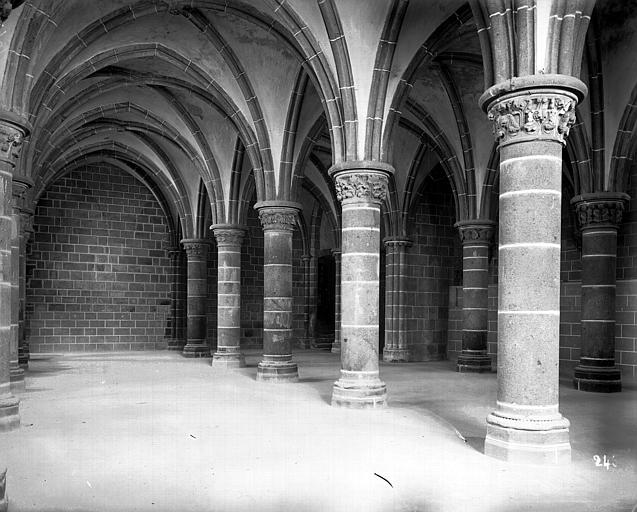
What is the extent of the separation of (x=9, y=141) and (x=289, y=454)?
4225 millimetres

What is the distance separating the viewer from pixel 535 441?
555 cm

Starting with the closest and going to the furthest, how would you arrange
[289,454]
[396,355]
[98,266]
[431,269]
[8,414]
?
[289,454] < [8,414] < [396,355] < [431,269] < [98,266]

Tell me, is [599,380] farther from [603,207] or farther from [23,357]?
[23,357]

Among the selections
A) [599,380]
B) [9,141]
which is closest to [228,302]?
[599,380]

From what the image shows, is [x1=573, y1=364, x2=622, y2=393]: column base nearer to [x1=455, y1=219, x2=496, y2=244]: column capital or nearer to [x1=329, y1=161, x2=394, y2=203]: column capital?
[x1=455, y1=219, x2=496, y2=244]: column capital

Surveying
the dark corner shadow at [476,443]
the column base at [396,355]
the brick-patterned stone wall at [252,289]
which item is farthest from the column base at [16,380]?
the brick-patterned stone wall at [252,289]

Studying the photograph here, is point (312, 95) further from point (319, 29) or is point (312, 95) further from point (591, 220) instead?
point (591, 220)

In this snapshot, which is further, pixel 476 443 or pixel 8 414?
pixel 8 414

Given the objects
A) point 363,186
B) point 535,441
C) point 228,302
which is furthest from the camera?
point 228,302

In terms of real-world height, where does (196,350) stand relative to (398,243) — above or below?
below

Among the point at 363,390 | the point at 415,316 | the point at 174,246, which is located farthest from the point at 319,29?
the point at 174,246

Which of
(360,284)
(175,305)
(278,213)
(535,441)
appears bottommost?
(535,441)

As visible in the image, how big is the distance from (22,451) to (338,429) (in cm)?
309

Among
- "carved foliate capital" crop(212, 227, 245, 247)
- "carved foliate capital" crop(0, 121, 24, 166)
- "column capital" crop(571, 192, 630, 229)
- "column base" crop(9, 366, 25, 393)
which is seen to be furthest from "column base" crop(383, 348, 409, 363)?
"carved foliate capital" crop(0, 121, 24, 166)
